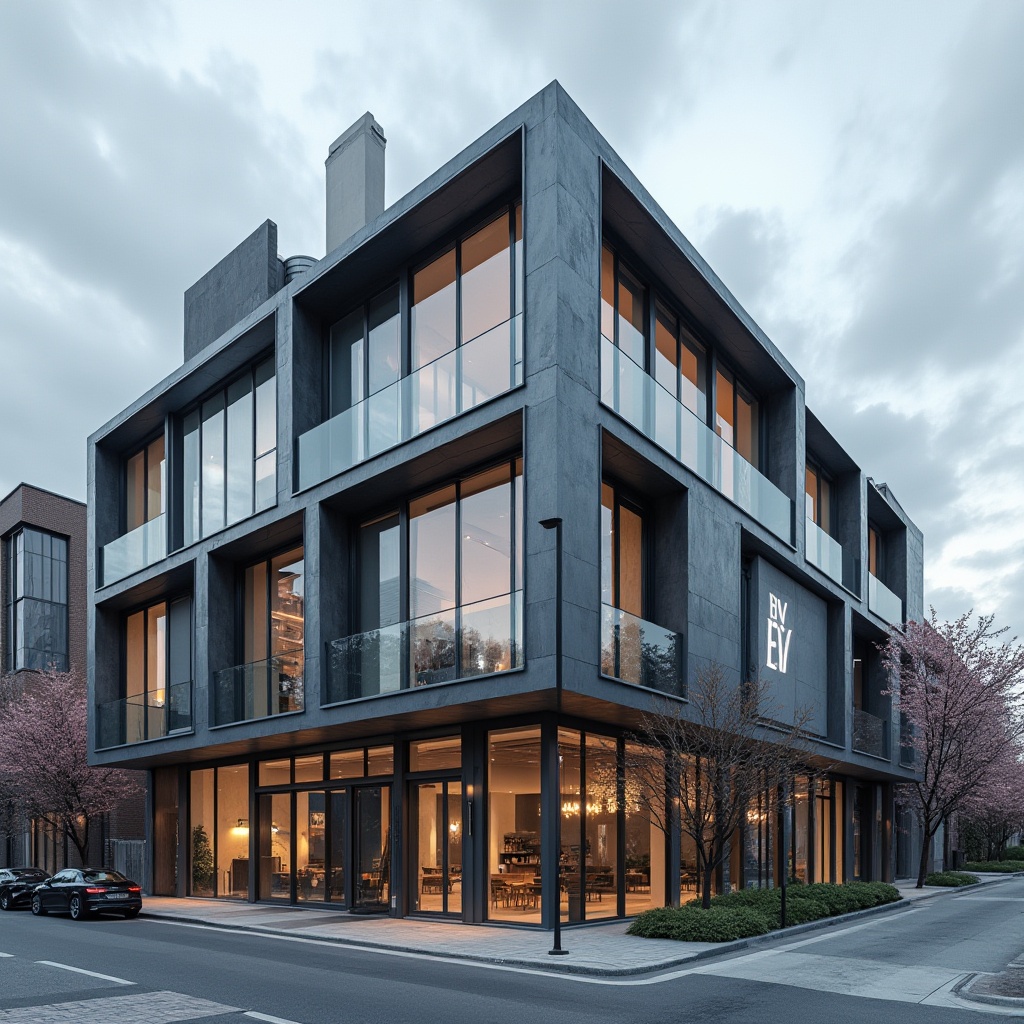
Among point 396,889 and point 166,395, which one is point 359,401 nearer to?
point 166,395

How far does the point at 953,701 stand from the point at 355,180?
27014mm

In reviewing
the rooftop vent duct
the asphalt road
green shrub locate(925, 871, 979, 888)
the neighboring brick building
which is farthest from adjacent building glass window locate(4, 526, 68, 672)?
green shrub locate(925, 871, 979, 888)

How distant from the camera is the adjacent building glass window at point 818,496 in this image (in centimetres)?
3528

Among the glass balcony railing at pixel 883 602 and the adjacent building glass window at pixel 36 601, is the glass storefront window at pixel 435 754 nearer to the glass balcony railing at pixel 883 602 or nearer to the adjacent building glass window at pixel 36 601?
the glass balcony railing at pixel 883 602

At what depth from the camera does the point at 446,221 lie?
22.1m

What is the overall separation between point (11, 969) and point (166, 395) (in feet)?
59.2

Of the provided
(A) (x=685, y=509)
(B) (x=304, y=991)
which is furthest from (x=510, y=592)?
(B) (x=304, y=991)

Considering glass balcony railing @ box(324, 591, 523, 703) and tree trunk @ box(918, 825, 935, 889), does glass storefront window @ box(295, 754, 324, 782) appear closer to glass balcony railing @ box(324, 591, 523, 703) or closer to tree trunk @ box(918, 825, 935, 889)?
glass balcony railing @ box(324, 591, 523, 703)

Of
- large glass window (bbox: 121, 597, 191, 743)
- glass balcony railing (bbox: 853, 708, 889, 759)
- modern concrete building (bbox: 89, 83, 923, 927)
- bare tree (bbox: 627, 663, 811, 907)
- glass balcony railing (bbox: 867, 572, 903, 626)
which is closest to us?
modern concrete building (bbox: 89, 83, 923, 927)

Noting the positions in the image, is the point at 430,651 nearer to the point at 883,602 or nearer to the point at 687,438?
the point at 687,438

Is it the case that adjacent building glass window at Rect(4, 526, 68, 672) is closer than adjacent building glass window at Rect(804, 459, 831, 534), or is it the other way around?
adjacent building glass window at Rect(804, 459, 831, 534)

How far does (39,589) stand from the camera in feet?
156

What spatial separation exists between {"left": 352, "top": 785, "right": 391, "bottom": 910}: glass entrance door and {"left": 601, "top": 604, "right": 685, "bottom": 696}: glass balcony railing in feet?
21.3

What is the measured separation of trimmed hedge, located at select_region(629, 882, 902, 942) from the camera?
17734 mm
